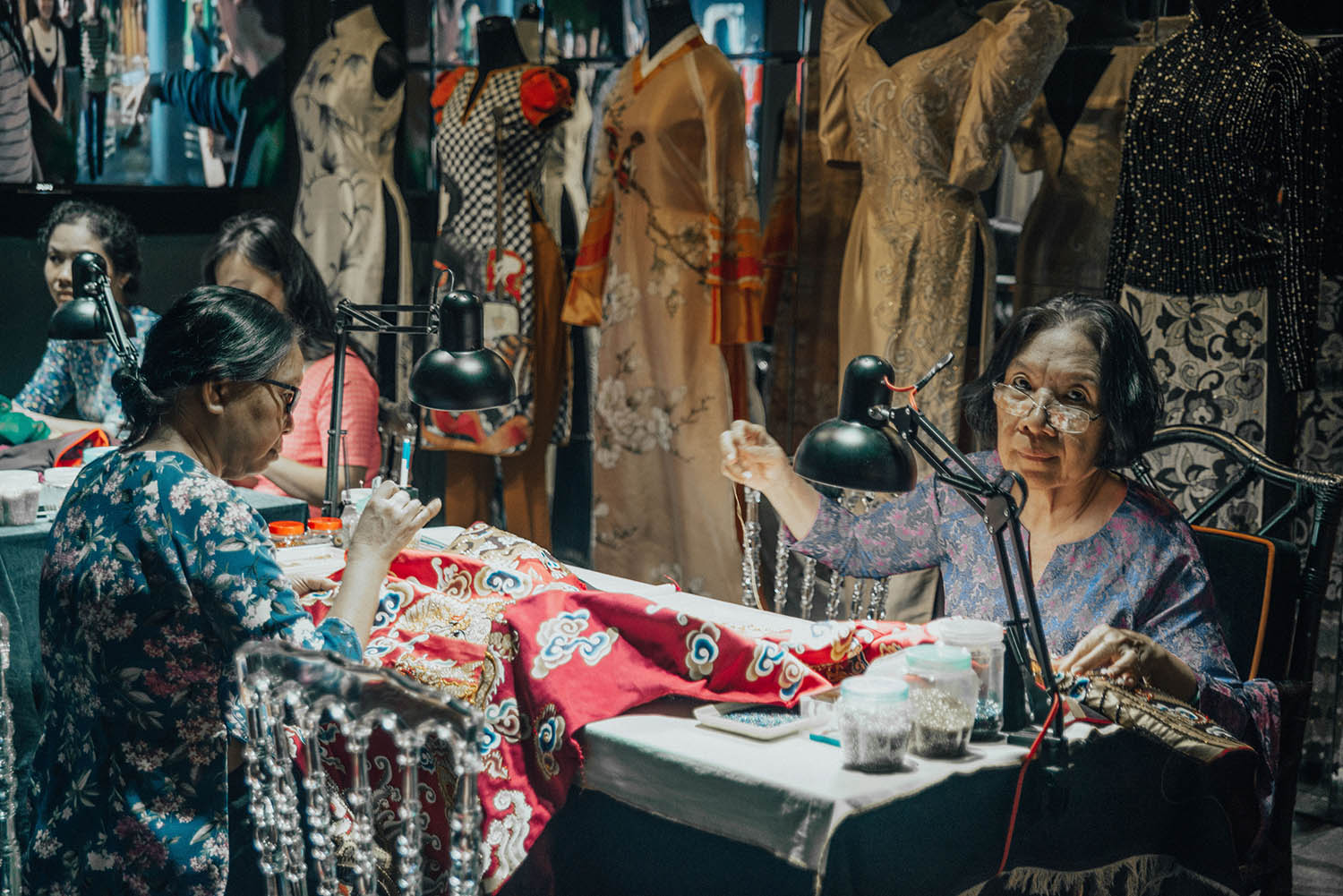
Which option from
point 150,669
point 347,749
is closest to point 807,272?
point 150,669

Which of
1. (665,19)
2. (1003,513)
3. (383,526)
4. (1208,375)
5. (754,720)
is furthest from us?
(665,19)

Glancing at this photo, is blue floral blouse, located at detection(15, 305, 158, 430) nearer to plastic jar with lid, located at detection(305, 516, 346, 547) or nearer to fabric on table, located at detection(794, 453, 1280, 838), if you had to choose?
plastic jar with lid, located at detection(305, 516, 346, 547)

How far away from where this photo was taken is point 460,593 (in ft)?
8.57

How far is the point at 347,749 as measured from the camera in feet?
4.93

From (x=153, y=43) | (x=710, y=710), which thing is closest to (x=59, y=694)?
(x=710, y=710)

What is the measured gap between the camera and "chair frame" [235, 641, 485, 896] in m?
1.47

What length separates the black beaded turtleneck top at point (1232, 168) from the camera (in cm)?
343

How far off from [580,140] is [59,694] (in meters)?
3.40

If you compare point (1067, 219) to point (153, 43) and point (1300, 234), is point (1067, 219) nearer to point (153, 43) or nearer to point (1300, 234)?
point (1300, 234)

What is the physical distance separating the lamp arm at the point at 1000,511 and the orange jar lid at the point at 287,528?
1.59 metres

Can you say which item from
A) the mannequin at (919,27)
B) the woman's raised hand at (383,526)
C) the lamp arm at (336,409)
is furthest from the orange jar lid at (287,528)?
the mannequin at (919,27)

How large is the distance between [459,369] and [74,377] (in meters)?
2.32

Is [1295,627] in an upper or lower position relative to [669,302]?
lower

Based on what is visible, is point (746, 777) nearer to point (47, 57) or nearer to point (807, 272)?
point (807, 272)
